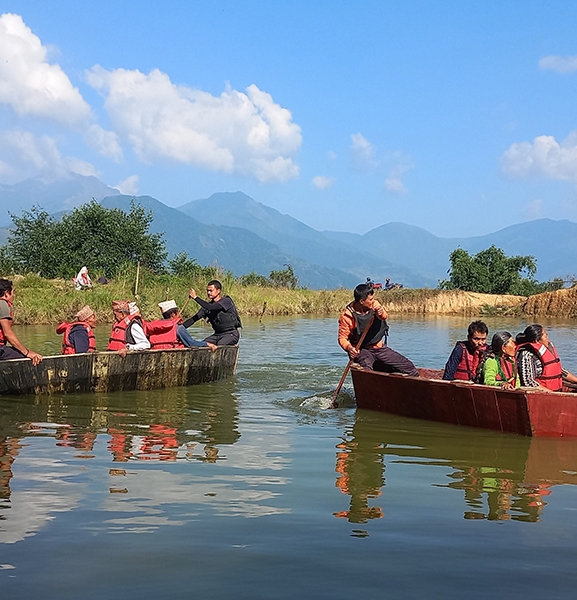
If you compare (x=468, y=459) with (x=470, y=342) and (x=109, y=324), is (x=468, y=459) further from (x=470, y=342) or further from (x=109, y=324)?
(x=109, y=324)

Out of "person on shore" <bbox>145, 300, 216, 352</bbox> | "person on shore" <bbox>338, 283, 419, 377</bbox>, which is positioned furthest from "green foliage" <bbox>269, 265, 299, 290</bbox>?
"person on shore" <bbox>338, 283, 419, 377</bbox>

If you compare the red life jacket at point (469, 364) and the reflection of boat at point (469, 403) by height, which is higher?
the red life jacket at point (469, 364)

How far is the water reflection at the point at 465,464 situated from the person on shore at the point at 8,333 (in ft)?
14.1

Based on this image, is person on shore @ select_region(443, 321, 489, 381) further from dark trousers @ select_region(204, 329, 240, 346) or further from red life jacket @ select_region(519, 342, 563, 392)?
dark trousers @ select_region(204, 329, 240, 346)

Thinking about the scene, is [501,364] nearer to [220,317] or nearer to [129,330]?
[129,330]

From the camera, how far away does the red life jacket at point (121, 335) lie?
38.1 feet

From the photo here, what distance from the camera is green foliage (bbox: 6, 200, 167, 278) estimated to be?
37.7m

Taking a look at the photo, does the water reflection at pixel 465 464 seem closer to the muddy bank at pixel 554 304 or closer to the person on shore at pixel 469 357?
the person on shore at pixel 469 357

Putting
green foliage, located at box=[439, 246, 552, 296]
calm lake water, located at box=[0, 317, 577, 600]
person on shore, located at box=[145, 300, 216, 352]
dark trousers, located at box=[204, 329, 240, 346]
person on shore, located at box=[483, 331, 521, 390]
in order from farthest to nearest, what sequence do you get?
green foliage, located at box=[439, 246, 552, 296] < dark trousers, located at box=[204, 329, 240, 346] < person on shore, located at box=[145, 300, 216, 352] < person on shore, located at box=[483, 331, 521, 390] < calm lake water, located at box=[0, 317, 577, 600]

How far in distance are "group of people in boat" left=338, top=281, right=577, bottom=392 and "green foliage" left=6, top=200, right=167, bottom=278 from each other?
28054mm

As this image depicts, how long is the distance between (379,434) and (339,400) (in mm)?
2316

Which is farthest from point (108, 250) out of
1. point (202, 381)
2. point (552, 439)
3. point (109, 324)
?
point (552, 439)

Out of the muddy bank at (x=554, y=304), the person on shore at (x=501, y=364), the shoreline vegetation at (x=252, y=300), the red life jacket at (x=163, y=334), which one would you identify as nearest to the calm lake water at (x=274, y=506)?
the person on shore at (x=501, y=364)

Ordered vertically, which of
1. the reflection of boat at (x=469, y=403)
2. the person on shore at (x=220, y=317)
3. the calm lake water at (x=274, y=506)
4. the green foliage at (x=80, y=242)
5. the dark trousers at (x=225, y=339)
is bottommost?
the calm lake water at (x=274, y=506)
